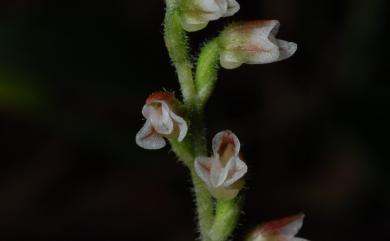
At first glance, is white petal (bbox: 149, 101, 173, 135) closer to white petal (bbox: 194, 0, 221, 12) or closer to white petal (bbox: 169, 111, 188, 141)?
white petal (bbox: 169, 111, 188, 141)

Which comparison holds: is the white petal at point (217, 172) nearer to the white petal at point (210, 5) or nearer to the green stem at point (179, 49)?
the green stem at point (179, 49)

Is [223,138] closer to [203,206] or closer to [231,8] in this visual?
[203,206]

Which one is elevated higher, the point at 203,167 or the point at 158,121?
the point at 158,121

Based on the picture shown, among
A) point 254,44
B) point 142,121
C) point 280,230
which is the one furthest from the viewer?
point 142,121

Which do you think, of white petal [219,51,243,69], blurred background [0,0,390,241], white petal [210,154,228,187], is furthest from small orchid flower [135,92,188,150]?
blurred background [0,0,390,241]

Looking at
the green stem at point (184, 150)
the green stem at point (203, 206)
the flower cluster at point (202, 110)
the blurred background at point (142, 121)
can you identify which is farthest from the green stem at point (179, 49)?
the blurred background at point (142, 121)

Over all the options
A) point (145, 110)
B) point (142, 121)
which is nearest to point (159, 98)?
point (145, 110)

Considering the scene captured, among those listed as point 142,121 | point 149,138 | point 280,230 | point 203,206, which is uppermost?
point 149,138
